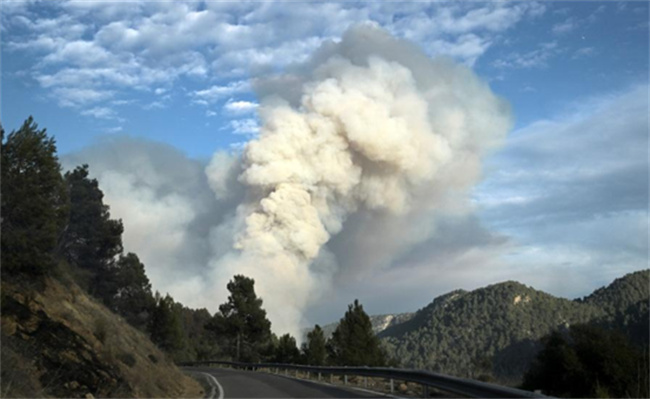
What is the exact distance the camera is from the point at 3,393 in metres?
10.8

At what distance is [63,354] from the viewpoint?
53.7 feet

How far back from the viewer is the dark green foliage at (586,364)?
20.0m

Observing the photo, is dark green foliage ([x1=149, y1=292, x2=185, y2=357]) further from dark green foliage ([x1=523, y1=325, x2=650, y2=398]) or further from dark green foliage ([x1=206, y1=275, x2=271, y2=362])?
dark green foliage ([x1=523, y1=325, x2=650, y2=398])

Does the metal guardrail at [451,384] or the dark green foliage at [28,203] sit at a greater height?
the dark green foliage at [28,203]

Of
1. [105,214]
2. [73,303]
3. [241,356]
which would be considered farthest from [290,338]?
[73,303]

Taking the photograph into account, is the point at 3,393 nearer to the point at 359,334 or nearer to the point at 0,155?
the point at 0,155

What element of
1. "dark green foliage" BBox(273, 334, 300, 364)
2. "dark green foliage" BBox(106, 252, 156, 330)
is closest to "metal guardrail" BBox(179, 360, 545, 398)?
"dark green foliage" BBox(106, 252, 156, 330)

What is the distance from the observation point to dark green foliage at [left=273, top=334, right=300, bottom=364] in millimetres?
64981

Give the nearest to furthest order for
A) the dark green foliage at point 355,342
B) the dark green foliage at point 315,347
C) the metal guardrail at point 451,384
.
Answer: the metal guardrail at point 451,384
the dark green foliage at point 355,342
the dark green foliage at point 315,347

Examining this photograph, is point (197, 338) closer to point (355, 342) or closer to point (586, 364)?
point (355, 342)

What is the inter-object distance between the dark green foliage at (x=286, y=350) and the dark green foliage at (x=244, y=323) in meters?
6.99

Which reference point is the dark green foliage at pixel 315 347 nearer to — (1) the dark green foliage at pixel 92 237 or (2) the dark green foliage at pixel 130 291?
(2) the dark green foliage at pixel 130 291

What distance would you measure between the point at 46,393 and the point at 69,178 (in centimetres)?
3969

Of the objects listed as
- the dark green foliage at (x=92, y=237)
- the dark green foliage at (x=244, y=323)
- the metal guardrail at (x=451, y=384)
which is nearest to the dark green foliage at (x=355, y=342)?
the dark green foliage at (x=244, y=323)
